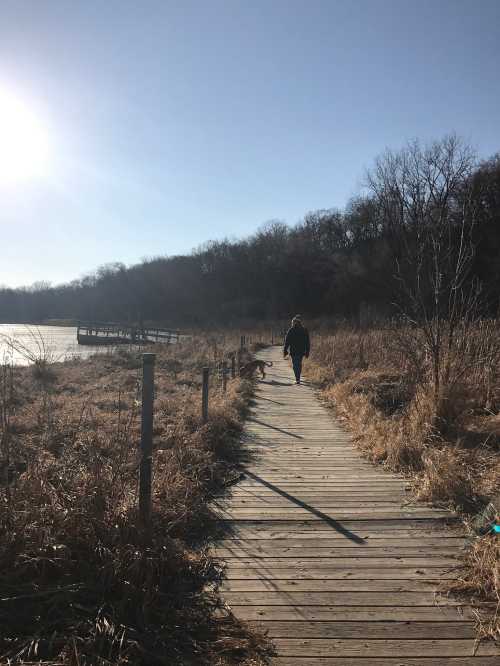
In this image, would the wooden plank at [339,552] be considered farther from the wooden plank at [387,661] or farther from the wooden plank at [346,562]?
the wooden plank at [387,661]

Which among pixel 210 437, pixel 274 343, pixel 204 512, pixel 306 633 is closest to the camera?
pixel 306 633

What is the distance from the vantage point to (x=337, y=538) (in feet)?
11.3

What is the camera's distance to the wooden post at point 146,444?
3051 mm

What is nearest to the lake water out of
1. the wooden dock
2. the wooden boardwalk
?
the wooden boardwalk

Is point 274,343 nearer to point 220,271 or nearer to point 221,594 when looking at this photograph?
point 221,594

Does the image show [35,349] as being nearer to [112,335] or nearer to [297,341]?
[297,341]

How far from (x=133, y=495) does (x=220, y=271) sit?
81.6 metres

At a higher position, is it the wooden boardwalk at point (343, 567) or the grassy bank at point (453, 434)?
the grassy bank at point (453, 434)

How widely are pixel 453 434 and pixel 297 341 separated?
6758mm

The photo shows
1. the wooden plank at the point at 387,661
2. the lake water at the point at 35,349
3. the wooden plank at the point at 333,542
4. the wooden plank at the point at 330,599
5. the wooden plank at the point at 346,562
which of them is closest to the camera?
the wooden plank at the point at 387,661

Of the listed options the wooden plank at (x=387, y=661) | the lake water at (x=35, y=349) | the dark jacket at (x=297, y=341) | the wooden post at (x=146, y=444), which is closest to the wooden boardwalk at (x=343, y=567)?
the wooden plank at (x=387, y=661)

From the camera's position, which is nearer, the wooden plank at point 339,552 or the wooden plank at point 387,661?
the wooden plank at point 387,661

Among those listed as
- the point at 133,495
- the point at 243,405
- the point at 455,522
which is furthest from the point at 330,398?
the point at 133,495

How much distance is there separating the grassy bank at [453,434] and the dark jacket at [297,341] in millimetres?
2660
